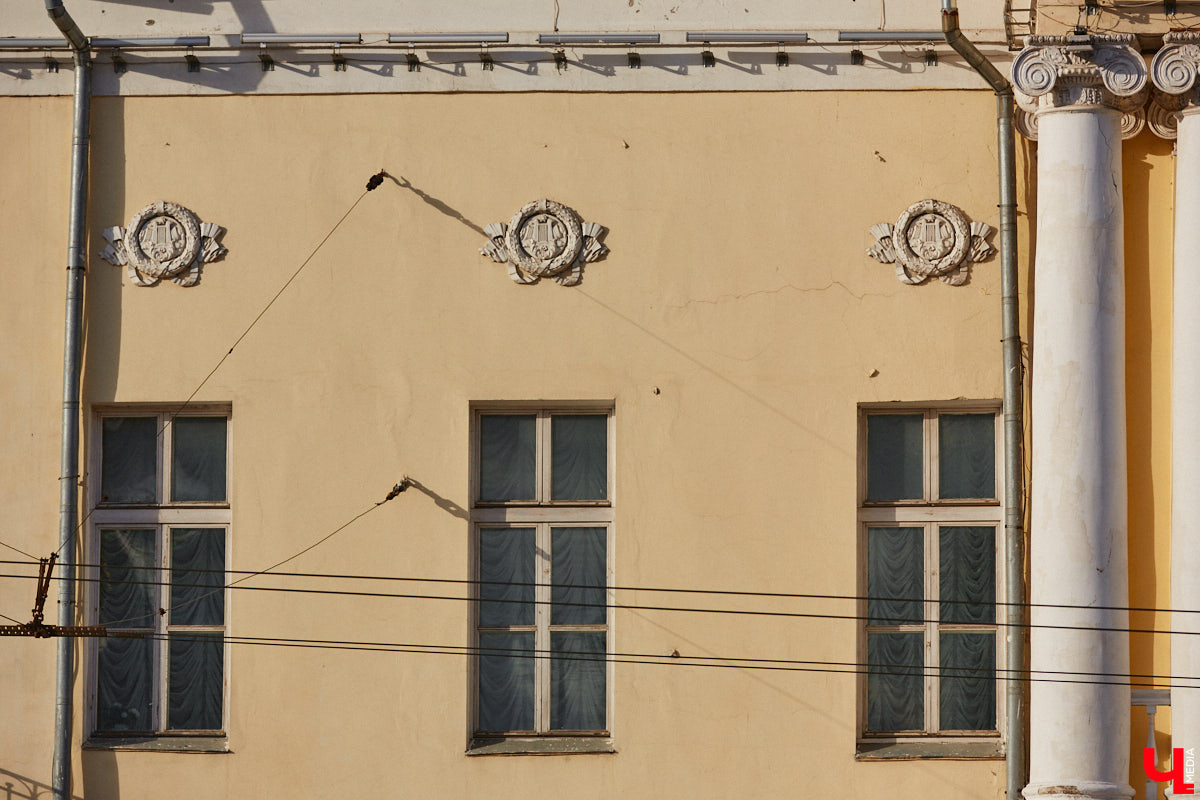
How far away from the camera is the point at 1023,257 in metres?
9.62

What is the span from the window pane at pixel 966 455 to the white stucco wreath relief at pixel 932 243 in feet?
2.77

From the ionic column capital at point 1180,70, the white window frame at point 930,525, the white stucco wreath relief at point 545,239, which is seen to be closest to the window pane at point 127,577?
the white stucco wreath relief at point 545,239

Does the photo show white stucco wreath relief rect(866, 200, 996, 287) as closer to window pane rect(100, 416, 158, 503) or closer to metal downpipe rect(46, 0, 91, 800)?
window pane rect(100, 416, 158, 503)

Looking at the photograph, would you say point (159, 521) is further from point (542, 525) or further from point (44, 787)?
point (542, 525)

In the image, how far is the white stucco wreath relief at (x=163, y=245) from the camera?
31.8 feet

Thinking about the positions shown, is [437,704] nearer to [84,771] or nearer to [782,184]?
[84,771]

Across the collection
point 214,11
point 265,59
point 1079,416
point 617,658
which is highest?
point 214,11

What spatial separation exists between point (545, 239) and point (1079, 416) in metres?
3.24

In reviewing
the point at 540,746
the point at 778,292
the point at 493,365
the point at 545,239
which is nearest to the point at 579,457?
the point at 493,365

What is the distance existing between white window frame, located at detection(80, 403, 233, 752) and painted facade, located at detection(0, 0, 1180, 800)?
0.02m

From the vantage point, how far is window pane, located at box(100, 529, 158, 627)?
9703mm

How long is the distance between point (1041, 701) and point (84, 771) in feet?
18.0

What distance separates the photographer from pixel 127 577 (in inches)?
384

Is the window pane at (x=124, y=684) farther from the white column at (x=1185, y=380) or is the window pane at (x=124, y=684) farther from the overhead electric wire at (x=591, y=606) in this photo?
the white column at (x=1185, y=380)
